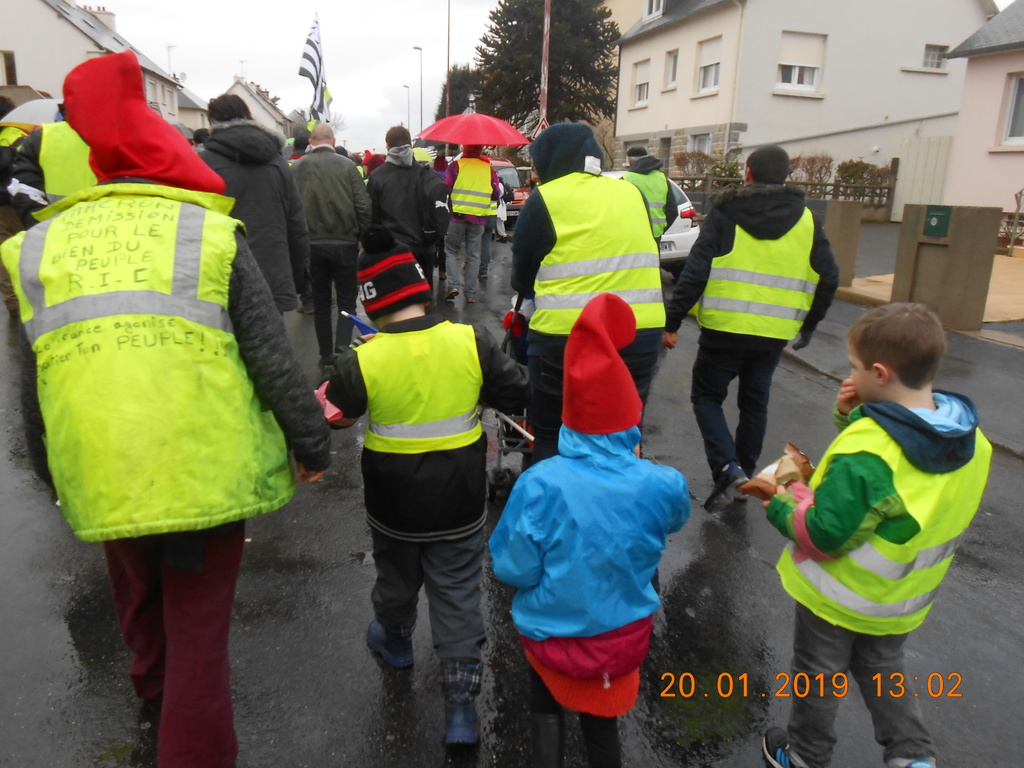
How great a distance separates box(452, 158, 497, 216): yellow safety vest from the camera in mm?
9469

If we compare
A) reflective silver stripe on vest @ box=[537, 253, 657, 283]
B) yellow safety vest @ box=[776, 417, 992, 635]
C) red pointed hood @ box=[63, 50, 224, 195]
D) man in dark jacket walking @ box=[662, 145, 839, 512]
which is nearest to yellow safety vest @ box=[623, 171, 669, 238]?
man in dark jacket walking @ box=[662, 145, 839, 512]

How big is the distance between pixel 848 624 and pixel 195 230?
2074 millimetres

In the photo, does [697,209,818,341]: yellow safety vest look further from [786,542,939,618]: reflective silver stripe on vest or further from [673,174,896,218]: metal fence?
[673,174,896,218]: metal fence

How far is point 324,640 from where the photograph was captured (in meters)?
3.14

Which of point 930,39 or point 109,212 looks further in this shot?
point 930,39

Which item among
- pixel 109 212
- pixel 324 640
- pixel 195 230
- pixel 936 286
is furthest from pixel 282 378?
pixel 936 286

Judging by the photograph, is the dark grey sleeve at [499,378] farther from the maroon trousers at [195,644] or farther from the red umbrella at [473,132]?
the red umbrella at [473,132]

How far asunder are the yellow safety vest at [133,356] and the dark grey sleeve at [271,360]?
0.16 feet

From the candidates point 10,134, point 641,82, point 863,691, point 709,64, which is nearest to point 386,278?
point 863,691

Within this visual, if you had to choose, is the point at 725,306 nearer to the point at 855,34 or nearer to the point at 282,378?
the point at 282,378

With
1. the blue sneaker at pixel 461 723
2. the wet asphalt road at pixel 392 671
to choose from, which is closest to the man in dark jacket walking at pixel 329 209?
the wet asphalt road at pixel 392 671

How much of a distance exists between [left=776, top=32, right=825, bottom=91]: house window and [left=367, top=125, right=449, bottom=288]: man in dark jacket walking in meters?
19.3

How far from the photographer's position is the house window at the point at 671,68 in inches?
1041

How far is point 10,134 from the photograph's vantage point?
6551 millimetres
